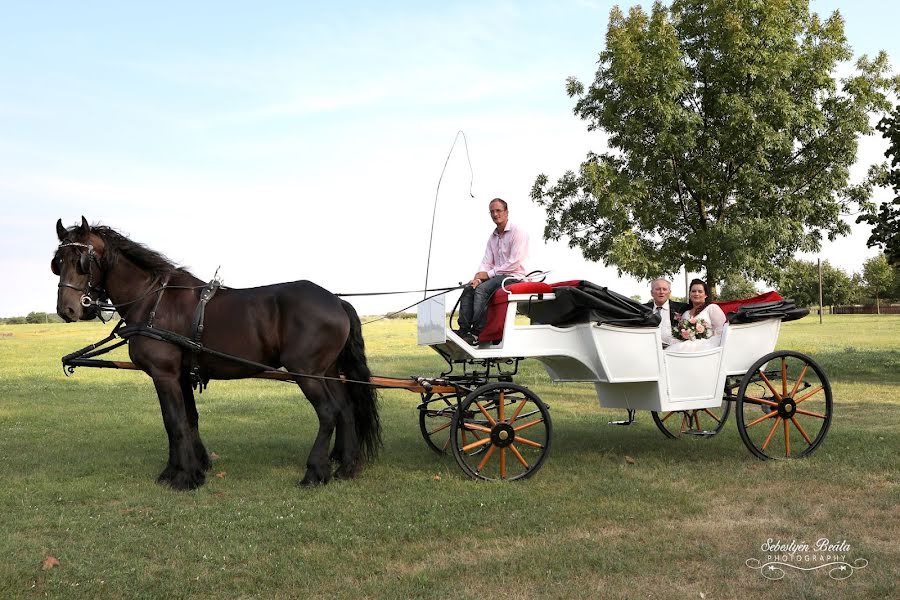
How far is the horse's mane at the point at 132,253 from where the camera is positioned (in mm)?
7652

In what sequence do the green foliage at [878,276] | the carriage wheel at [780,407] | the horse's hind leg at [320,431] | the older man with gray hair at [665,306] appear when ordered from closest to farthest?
the horse's hind leg at [320,431] → the carriage wheel at [780,407] → the older man with gray hair at [665,306] → the green foliage at [878,276]

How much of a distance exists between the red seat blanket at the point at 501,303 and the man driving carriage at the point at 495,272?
0.06 meters

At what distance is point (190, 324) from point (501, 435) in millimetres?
3158

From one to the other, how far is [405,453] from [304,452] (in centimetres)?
122

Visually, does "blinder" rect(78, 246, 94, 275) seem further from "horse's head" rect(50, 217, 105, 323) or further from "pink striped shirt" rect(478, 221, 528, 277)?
"pink striped shirt" rect(478, 221, 528, 277)

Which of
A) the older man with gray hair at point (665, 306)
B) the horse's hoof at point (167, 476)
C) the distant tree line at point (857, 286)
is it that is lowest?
the horse's hoof at point (167, 476)

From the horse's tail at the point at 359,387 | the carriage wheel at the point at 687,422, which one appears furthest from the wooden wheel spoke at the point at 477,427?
the carriage wheel at the point at 687,422

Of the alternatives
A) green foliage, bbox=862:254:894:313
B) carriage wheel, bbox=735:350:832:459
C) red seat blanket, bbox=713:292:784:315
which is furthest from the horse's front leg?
green foliage, bbox=862:254:894:313

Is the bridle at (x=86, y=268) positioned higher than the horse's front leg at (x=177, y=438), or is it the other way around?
the bridle at (x=86, y=268)

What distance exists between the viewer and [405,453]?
9.12m

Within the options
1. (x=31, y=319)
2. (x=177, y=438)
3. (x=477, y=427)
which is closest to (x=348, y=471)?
(x=477, y=427)

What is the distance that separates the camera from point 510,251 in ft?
25.8

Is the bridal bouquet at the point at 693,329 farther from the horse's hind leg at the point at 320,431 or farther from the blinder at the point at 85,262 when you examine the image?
the blinder at the point at 85,262

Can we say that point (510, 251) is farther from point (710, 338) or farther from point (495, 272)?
point (710, 338)
